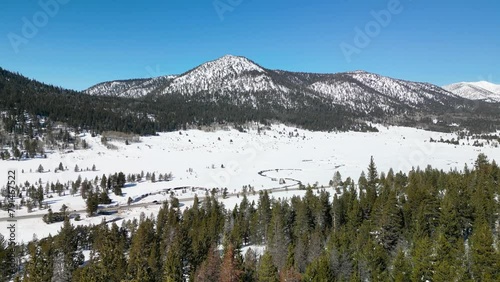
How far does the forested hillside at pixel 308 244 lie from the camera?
139ft

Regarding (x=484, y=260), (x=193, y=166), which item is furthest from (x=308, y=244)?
(x=193, y=166)

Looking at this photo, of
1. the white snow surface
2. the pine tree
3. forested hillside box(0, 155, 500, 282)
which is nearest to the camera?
the pine tree

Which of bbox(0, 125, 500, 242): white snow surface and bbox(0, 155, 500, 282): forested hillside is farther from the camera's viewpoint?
bbox(0, 125, 500, 242): white snow surface

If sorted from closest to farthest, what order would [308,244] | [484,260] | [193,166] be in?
[484,260]
[308,244]
[193,166]

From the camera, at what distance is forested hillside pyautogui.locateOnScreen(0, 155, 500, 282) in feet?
139

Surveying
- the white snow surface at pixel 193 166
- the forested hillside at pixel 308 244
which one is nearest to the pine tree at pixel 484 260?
the forested hillside at pixel 308 244

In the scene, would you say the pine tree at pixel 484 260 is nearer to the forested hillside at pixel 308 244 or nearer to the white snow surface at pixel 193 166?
the forested hillside at pixel 308 244

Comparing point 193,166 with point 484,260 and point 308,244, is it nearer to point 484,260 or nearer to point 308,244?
Result: point 308,244

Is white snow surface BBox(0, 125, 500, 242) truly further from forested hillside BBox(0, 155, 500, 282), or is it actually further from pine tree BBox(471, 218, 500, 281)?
pine tree BBox(471, 218, 500, 281)

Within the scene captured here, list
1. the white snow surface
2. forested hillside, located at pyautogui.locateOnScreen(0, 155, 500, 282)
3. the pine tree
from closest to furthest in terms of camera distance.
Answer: the pine tree, forested hillside, located at pyautogui.locateOnScreen(0, 155, 500, 282), the white snow surface

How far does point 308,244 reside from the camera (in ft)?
201

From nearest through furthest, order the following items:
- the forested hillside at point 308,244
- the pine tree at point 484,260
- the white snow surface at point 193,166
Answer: the pine tree at point 484,260 → the forested hillside at point 308,244 → the white snow surface at point 193,166

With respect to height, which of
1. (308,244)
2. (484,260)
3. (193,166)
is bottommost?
(308,244)

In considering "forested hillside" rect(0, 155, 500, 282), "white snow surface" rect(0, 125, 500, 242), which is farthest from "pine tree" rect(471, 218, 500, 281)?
"white snow surface" rect(0, 125, 500, 242)
